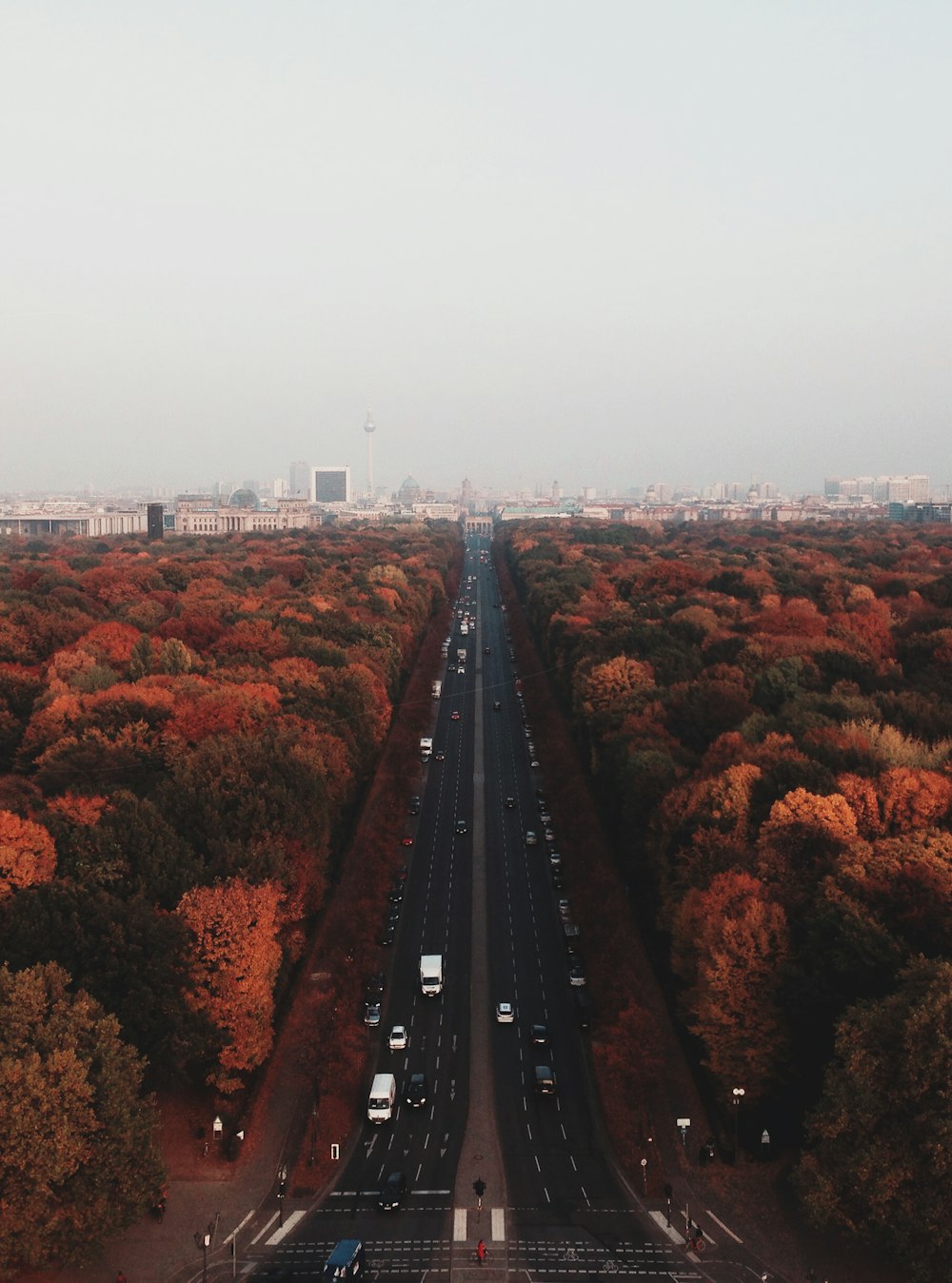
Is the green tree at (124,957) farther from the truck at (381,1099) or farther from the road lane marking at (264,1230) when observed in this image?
the road lane marking at (264,1230)

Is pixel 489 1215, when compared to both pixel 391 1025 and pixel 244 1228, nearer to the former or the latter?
pixel 244 1228

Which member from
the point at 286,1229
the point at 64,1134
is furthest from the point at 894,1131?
the point at 64,1134

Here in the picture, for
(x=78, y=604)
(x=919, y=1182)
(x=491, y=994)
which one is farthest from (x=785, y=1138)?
(x=78, y=604)

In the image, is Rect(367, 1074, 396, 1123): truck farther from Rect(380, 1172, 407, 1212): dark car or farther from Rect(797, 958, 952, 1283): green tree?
Rect(797, 958, 952, 1283): green tree

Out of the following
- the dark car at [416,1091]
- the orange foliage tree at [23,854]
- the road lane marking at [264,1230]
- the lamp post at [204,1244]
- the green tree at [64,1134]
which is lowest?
the road lane marking at [264,1230]

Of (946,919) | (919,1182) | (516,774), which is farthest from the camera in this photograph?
(516,774)

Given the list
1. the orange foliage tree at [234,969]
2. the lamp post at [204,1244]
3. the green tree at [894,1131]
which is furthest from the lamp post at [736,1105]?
the lamp post at [204,1244]

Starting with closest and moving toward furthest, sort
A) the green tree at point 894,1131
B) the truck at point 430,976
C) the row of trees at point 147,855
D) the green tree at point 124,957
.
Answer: the green tree at point 894,1131, the row of trees at point 147,855, the green tree at point 124,957, the truck at point 430,976
